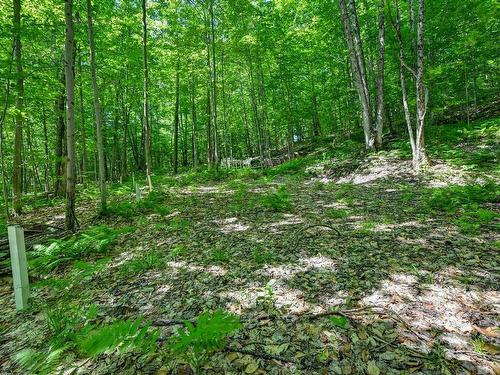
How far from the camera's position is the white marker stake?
3.33 metres

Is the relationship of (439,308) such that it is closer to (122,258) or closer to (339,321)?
(339,321)

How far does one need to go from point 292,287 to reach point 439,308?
1544 mm

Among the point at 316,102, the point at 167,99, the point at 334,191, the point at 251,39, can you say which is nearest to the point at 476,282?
the point at 334,191

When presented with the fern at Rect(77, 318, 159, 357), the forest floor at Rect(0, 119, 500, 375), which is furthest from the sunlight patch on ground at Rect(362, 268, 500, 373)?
the fern at Rect(77, 318, 159, 357)

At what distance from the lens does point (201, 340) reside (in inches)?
87.4

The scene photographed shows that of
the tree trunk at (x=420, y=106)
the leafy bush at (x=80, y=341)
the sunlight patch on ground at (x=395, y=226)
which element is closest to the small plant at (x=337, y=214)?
the sunlight patch on ground at (x=395, y=226)

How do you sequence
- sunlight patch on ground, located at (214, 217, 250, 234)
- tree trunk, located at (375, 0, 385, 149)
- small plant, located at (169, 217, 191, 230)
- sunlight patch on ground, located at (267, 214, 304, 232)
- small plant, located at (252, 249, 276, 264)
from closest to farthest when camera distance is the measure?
small plant, located at (252, 249, 276, 264) → sunlight patch on ground, located at (267, 214, 304, 232) → sunlight patch on ground, located at (214, 217, 250, 234) → small plant, located at (169, 217, 191, 230) → tree trunk, located at (375, 0, 385, 149)

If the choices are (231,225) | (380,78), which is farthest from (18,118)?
(380,78)

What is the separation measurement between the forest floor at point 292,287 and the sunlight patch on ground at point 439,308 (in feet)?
0.05

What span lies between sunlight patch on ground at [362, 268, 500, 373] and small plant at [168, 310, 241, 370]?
1603 mm

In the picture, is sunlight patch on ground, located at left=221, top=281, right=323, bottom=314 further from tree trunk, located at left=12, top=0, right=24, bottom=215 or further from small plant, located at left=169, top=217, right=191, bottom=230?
tree trunk, located at left=12, top=0, right=24, bottom=215

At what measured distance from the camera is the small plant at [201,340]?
85.3 inches

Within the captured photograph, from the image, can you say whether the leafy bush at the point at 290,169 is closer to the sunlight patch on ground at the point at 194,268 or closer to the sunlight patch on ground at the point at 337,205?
the sunlight patch on ground at the point at 337,205

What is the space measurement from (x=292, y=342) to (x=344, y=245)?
242 cm
